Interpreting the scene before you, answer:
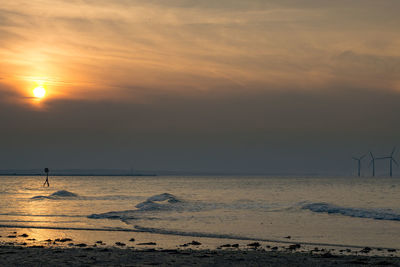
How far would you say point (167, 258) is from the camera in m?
21.0

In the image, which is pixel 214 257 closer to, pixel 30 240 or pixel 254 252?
pixel 254 252

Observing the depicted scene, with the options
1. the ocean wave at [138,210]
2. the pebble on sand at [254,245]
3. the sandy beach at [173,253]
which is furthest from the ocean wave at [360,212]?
the pebble on sand at [254,245]

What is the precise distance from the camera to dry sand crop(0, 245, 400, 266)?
19.7m

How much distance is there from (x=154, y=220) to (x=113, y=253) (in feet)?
60.5

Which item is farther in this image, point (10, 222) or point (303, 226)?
point (10, 222)

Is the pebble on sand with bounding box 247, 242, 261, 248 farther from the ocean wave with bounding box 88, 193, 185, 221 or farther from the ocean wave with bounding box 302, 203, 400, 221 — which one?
the ocean wave with bounding box 302, 203, 400, 221

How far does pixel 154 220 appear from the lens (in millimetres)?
40406

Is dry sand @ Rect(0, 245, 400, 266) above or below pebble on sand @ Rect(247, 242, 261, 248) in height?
above

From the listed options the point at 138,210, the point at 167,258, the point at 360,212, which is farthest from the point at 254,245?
the point at 138,210

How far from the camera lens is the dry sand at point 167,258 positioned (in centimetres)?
1969

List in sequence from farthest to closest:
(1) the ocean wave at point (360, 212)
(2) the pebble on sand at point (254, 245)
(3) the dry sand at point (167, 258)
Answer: (1) the ocean wave at point (360, 212) → (2) the pebble on sand at point (254, 245) → (3) the dry sand at point (167, 258)

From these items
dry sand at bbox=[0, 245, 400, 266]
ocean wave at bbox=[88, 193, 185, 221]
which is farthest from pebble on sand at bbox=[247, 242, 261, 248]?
ocean wave at bbox=[88, 193, 185, 221]

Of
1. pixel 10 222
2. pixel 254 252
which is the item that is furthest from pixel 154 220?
pixel 254 252

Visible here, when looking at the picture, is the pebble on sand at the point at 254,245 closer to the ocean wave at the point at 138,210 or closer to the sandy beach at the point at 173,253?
the sandy beach at the point at 173,253
